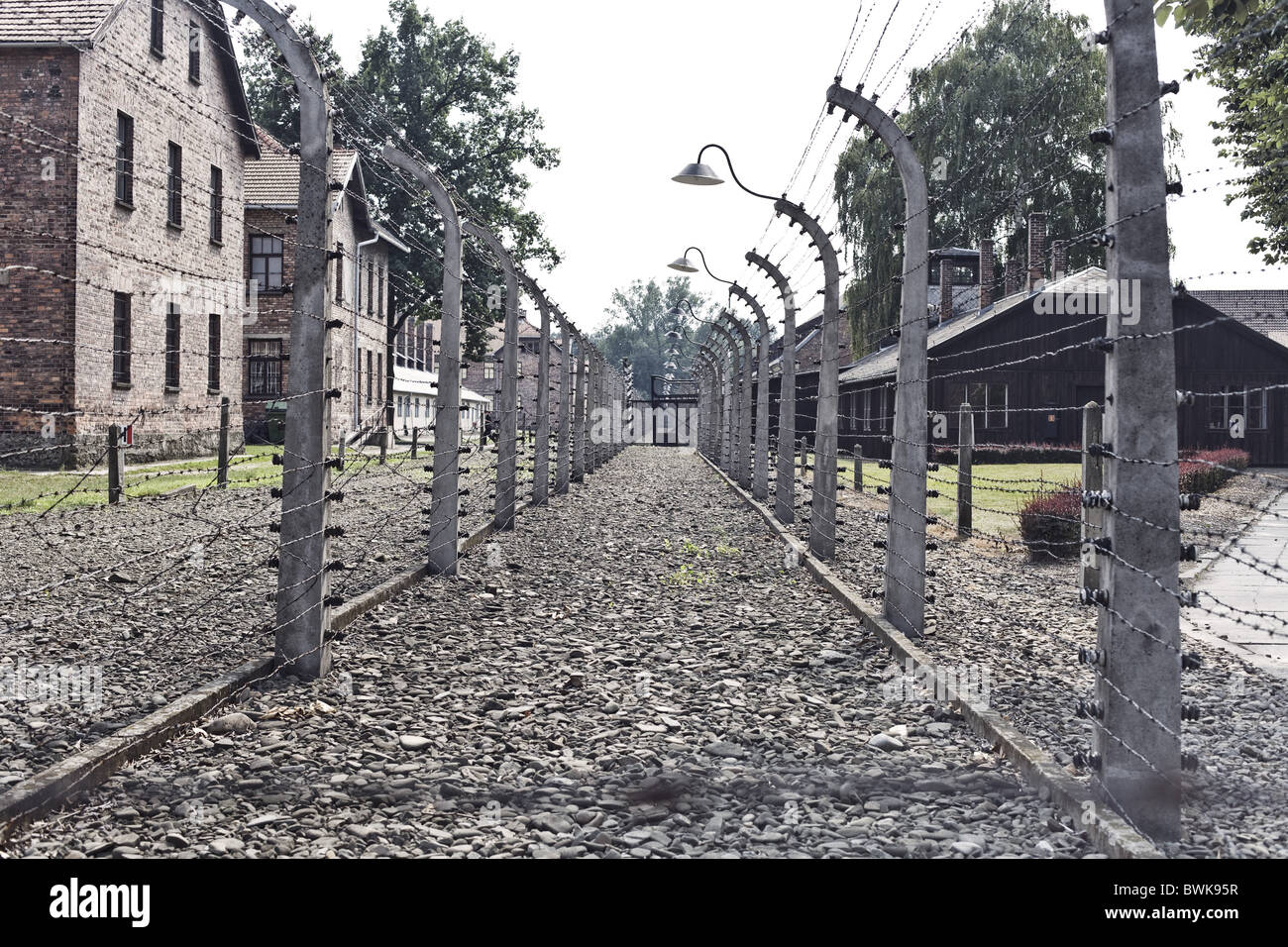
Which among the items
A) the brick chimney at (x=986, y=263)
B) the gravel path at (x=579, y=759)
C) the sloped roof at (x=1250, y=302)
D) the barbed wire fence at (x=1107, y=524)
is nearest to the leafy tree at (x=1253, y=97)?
the barbed wire fence at (x=1107, y=524)

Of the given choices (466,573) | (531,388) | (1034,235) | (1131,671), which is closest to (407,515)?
(466,573)

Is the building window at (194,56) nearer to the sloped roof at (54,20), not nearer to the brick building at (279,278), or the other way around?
the sloped roof at (54,20)

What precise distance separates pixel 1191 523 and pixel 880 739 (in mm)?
10212

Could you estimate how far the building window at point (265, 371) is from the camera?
3106cm

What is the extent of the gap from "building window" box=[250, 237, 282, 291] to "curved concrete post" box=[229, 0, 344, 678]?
29.9 meters

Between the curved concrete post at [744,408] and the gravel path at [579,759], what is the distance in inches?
485

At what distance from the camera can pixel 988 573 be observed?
405 inches

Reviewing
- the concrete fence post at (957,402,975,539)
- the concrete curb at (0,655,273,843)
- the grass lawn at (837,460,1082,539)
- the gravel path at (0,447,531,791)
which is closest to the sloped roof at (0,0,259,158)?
the gravel path at (0,447,531,791)

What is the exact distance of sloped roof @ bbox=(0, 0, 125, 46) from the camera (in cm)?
1956

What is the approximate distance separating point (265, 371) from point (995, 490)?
25.5m

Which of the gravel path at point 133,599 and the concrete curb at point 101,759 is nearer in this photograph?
the concrete curb at point 101,759

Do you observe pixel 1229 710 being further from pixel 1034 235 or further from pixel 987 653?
pixel 1034 235

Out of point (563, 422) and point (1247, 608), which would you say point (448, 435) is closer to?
point (1247, 608)

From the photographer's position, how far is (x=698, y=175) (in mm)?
12742
